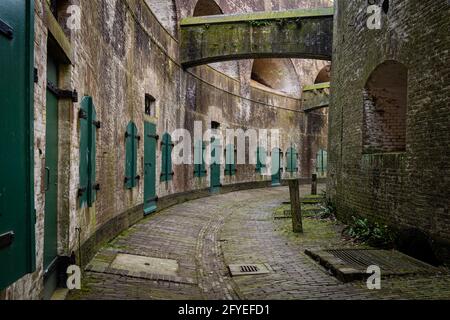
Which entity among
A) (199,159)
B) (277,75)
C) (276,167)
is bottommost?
(276,167)

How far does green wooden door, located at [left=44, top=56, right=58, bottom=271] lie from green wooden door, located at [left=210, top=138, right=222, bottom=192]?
10.6 meters

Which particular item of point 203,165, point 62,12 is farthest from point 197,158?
point 62,12

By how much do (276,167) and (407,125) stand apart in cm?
1424

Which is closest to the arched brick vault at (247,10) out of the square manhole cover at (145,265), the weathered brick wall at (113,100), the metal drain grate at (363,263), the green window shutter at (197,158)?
the weathered brick wall at (113,100)

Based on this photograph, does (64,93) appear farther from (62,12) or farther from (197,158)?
(197,158)

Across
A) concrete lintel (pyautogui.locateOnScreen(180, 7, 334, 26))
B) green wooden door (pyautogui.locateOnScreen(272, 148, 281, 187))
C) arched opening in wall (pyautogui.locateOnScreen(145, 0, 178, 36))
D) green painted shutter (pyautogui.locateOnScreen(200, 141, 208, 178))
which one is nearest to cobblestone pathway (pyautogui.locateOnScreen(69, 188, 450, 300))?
green painted shutter (pyautogui.locateOnScreen(200, 141, 208, 178))

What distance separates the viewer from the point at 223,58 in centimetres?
1350

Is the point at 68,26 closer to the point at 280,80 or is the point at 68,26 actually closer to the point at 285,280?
the point at 285,280

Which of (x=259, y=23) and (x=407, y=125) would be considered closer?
(x=407, y=125)

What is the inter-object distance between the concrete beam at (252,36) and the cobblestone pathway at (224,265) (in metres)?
5.39

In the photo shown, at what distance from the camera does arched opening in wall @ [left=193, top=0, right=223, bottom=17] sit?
54.0 ft

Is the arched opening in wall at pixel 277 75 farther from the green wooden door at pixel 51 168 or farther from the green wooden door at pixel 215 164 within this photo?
the green wooden door at pixel 51 168

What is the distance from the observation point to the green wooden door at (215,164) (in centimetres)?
1521

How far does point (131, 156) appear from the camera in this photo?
8.35 m
